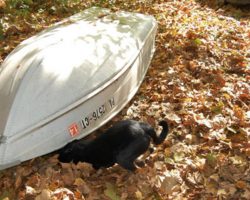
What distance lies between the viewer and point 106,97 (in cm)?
509

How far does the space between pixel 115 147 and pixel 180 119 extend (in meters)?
1.37

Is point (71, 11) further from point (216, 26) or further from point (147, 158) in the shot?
point (147, 158)

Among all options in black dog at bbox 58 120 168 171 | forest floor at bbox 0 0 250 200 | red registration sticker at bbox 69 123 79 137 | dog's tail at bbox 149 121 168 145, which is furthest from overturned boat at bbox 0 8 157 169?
dog's tail at bbox 149 121 168 145

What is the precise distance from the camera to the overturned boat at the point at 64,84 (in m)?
4.40

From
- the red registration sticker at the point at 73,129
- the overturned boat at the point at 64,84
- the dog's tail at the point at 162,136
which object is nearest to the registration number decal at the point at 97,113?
the overturned boat at the point at 64,84

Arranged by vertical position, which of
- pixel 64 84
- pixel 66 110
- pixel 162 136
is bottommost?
pixel 162 136

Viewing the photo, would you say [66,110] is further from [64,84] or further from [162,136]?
[162,136]

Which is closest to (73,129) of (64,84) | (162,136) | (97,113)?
(97,113)

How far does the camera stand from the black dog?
4309mm

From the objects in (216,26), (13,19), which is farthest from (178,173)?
(13,19)

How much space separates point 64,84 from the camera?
15.5 ft

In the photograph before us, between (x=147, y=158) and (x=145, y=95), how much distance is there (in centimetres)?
162

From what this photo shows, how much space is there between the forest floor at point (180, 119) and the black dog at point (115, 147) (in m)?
0.13

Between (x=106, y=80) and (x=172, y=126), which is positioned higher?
(x=106, y=80)
